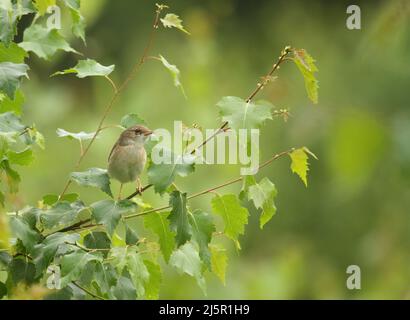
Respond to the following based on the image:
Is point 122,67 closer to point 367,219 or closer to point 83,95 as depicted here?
point 83,95

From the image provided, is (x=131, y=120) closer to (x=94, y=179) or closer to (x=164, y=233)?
(x=94, y=179)

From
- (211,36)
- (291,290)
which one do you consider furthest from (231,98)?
(211,36)

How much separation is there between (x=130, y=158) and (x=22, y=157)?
1.75ft

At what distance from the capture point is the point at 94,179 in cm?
259

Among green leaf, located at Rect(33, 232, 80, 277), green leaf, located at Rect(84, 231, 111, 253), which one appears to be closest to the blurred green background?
green leaf, located at Rect(84, 231, 111, 253)

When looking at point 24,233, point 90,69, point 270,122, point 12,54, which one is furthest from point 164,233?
point 270,122

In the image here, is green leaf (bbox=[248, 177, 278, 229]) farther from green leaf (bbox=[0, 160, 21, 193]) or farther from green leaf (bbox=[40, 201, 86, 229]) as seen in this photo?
green leaf (bbox=[0, 160, 21, 193])

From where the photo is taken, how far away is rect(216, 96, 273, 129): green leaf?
2.36 metres

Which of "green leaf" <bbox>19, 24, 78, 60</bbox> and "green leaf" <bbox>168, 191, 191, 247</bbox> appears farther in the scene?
"green leaf" <bbox>19, 24, 78, 60</bbox>

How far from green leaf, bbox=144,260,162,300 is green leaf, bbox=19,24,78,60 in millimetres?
694

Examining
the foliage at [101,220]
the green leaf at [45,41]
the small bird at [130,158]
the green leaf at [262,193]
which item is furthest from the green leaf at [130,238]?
the green leaf at [45,41]

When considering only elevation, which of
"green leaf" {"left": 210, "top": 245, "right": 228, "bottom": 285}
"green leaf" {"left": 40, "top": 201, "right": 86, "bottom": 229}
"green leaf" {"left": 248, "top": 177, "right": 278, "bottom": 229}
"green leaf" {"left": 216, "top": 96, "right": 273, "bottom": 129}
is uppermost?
"green leaf" {"left": 216, "top": 96, "right": 273, "bottom": 129}

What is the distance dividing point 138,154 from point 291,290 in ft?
13.7

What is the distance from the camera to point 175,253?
2551 millimetres
